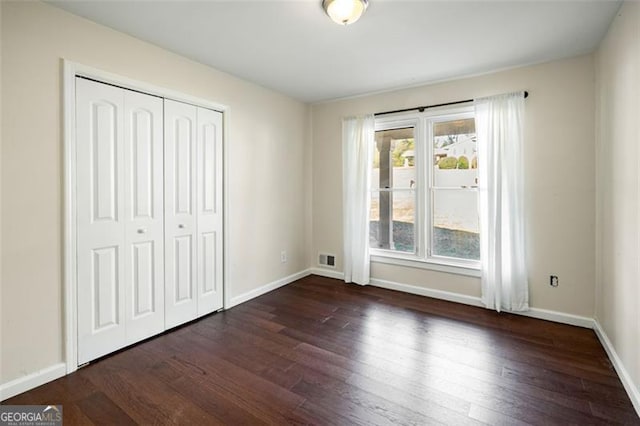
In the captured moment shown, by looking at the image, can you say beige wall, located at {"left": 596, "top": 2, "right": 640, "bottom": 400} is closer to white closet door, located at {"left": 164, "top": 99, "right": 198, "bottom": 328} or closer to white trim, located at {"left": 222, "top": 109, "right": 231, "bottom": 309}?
white trim, located at {"left": 222, "top": 109, "right": 231, "bottom": 309}

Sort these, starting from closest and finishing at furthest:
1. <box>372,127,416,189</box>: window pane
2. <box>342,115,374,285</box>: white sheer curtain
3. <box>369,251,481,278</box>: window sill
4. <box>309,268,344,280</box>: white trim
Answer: <box>369,251,481,278</box>: window sill → <box>372,127,416,189</box>: window pane → <box>342,115,374,285</box>: white sheer curtain → <box>309,268,344,280</box>: white trim

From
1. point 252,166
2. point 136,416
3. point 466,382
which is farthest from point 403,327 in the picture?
point 252,166

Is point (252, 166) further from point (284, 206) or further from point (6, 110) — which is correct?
point (6, 110)

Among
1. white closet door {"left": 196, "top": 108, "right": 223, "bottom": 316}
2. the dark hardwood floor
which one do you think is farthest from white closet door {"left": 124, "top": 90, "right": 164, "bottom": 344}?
white closet door {"left": 196, "top": 108, "right": 223, "bottom": 316}

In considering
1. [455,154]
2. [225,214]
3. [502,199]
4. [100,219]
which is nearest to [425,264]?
[502,199]

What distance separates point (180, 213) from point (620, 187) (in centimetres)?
351

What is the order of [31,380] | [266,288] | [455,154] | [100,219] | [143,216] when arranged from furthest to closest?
[266,288] < [455,154] < [143,216] < [100,219] < [31,380]

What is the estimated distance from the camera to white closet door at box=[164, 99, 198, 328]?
2691mm

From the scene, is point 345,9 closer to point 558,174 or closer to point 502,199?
point 502,199

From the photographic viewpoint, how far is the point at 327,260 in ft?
14.4

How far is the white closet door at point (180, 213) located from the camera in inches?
A: 106

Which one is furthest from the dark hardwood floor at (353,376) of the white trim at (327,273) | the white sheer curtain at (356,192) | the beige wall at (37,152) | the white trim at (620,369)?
the white trim at (327,273)

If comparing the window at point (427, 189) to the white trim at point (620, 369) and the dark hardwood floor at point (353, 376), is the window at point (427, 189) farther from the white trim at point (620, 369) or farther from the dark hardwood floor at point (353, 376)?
the white trim at point (620, 369)

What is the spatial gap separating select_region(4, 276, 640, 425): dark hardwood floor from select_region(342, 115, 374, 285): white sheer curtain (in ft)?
3.40
